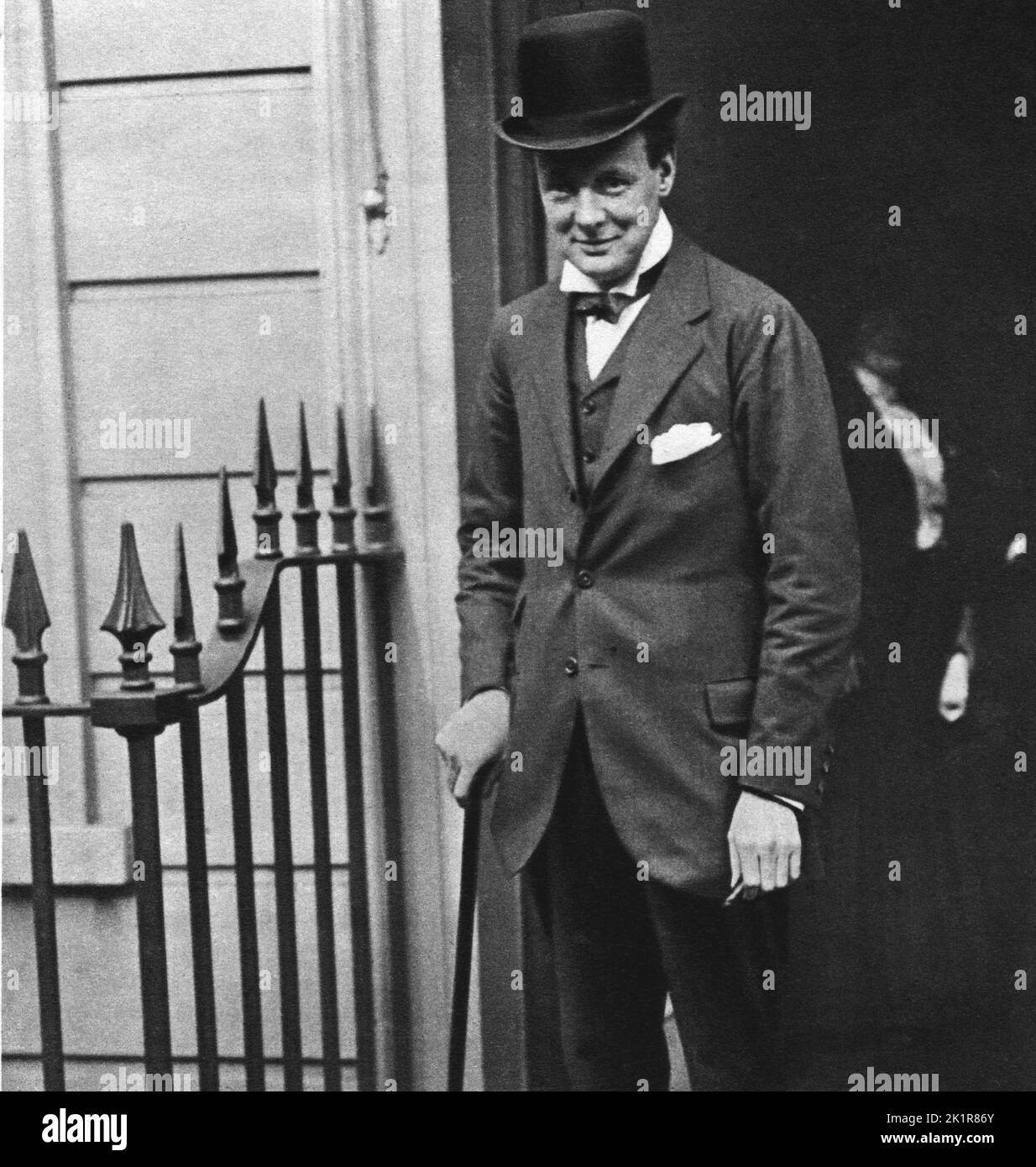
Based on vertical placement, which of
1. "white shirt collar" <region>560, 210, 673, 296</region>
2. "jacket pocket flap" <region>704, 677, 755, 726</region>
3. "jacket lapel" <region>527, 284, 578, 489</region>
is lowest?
"jacket pocket flap" <region>704, 677, 755, 726</region>

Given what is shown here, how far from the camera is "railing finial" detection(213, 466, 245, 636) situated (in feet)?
8.28

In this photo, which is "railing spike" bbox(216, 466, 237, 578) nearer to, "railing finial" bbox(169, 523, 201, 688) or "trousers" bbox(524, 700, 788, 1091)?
"railing finial" bbox(169, 523, 201, 688)

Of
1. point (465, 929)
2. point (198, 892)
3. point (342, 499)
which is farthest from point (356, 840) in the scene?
point (342, 499)

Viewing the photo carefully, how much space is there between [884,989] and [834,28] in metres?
1.94

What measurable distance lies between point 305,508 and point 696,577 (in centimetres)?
78

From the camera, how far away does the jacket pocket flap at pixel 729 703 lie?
2473mm

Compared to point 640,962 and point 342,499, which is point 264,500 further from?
point 640,962

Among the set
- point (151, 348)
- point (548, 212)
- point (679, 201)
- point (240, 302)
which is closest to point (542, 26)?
point (548, 212)

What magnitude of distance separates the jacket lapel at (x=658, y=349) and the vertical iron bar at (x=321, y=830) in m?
0.69

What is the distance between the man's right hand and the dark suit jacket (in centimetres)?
13

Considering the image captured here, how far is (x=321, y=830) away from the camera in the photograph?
2.95 m

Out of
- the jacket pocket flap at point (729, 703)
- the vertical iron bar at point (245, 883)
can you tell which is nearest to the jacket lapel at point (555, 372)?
the jacket pocket flap at point (729, 703)

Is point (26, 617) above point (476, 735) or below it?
above

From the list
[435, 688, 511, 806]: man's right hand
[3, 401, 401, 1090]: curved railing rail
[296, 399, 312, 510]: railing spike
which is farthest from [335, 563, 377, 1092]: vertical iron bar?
[435, 688, 511, 806]: man's right hand
